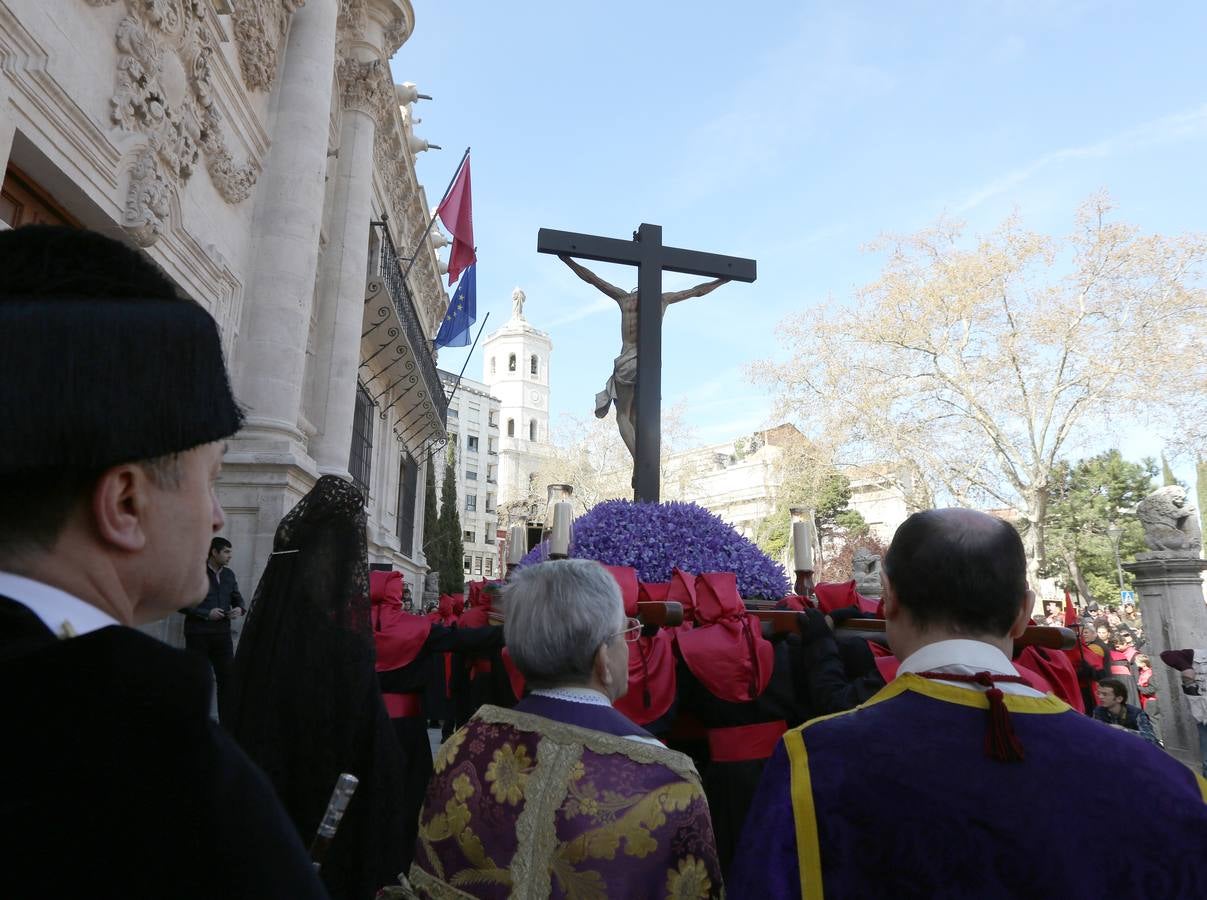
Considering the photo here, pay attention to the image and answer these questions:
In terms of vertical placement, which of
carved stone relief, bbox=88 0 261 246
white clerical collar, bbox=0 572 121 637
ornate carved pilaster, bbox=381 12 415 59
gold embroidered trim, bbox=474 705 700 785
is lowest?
gold embroidered trim, bbox=474 705 700 785

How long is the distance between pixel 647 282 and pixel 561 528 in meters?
3.38

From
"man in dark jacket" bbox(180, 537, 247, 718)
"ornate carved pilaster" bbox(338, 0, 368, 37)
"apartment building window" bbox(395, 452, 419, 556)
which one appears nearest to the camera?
"man in dark jacket" bbox(180, 537, 247, 718)

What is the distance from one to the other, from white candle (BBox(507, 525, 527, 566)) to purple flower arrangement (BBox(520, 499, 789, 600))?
18.8 inches

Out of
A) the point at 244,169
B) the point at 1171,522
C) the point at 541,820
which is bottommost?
the point at 541,820

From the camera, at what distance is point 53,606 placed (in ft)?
2.59

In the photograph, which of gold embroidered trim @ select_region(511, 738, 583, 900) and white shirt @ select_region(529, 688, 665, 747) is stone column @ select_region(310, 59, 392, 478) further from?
gold embroidered trim @ select_region(511, 738, 583, 900)

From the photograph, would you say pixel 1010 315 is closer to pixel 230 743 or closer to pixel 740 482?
pixel 230 743

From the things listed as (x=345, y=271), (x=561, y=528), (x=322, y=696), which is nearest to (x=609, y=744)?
(x=322, y=696)

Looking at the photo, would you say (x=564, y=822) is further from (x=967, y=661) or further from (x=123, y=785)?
(x=123, y=785)

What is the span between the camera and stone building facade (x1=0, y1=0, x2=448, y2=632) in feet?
20.2

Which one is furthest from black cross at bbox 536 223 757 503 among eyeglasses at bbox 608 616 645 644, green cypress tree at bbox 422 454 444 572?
green cypress tree at bbox 422 454 444 572

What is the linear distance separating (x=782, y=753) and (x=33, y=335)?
134 centimetres

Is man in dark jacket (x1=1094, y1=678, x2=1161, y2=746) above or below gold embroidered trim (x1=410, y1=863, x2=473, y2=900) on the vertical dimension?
below

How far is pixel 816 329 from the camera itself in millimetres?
23734
